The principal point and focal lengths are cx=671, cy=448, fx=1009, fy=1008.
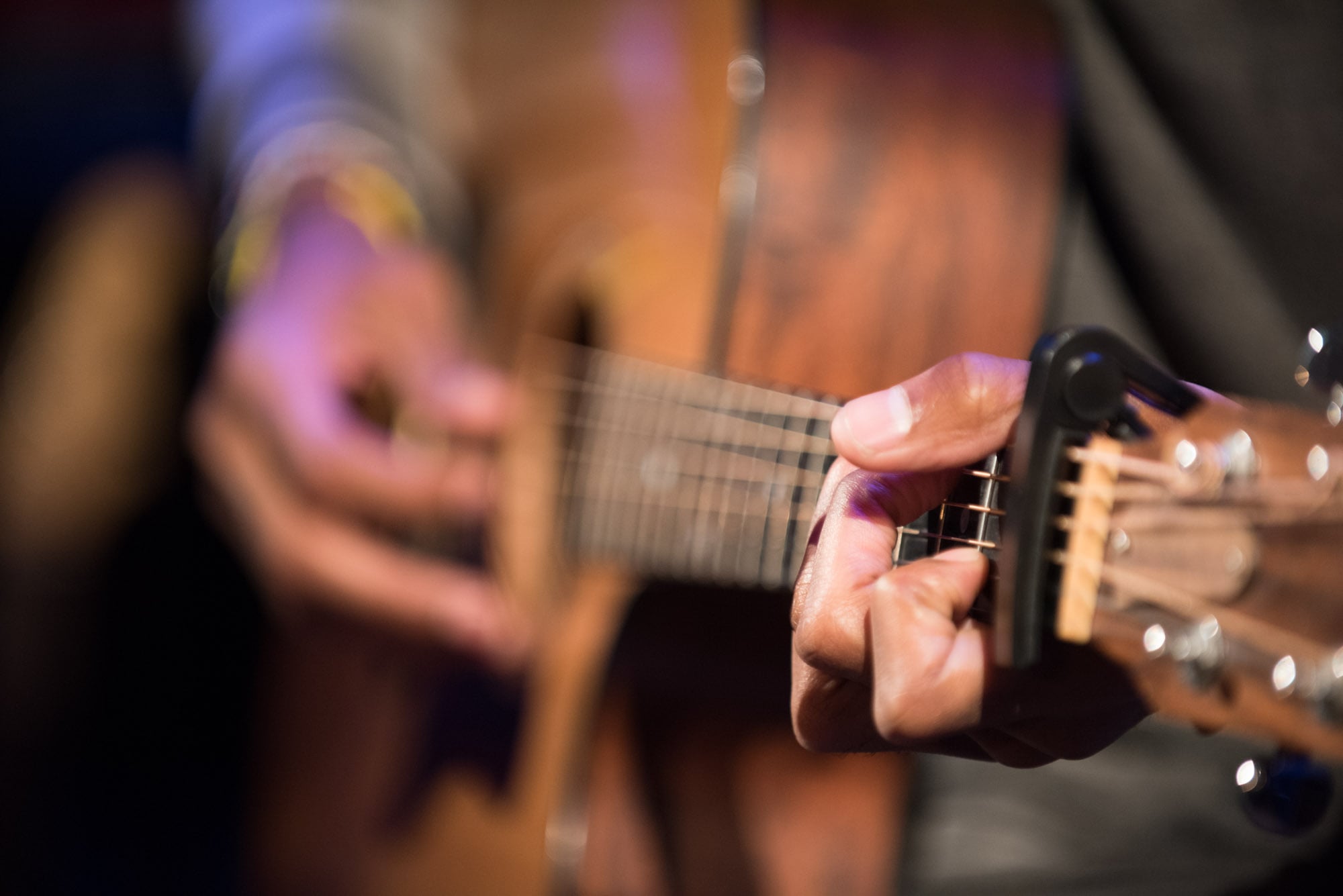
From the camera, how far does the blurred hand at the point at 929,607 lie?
208 mm

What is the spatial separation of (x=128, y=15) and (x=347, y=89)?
502 millimetres

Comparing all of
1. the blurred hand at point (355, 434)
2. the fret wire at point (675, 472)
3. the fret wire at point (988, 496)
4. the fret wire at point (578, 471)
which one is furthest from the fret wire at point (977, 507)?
the blurred hand at point (355, 434)

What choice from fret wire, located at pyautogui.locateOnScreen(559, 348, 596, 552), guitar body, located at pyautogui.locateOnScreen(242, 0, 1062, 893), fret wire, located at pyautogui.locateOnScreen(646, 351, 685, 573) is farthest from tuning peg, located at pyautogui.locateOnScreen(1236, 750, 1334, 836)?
fret wire, located at pyautogui.locateOnScreen(559, 348, 596, 552)

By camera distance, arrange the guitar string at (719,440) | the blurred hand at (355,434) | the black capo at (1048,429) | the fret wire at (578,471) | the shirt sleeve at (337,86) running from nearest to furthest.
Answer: the black capo at (1048,429) < the guitar string at (719,440) < the fret wire at (578,471) < the blurred hand at (355,434) < the shirt sleeve at (337,86)

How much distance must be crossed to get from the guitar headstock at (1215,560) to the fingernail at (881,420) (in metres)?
0.04

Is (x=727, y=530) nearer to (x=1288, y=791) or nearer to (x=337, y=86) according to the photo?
(x=1288, y=791)

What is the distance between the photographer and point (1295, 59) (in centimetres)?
38

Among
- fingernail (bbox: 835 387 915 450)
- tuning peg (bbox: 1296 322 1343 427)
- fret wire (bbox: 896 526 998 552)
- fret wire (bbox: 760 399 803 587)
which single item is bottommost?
fret wire (bbox: 760 399 803 587)

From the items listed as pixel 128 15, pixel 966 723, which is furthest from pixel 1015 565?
pixel 128 15

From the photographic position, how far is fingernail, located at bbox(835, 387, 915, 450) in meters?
0.21

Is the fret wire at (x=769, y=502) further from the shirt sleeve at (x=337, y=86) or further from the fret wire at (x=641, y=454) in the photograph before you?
the shirt sleeve at (x=337, y=86)

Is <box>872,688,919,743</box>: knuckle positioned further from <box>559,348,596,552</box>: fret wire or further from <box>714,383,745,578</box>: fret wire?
<box>559,348,596,552</box>: fret wire

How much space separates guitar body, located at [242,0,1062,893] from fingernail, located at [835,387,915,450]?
0.31 feet

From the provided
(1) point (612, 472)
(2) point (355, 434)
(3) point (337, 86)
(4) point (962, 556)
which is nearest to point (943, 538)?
(4) point (962, 556)
